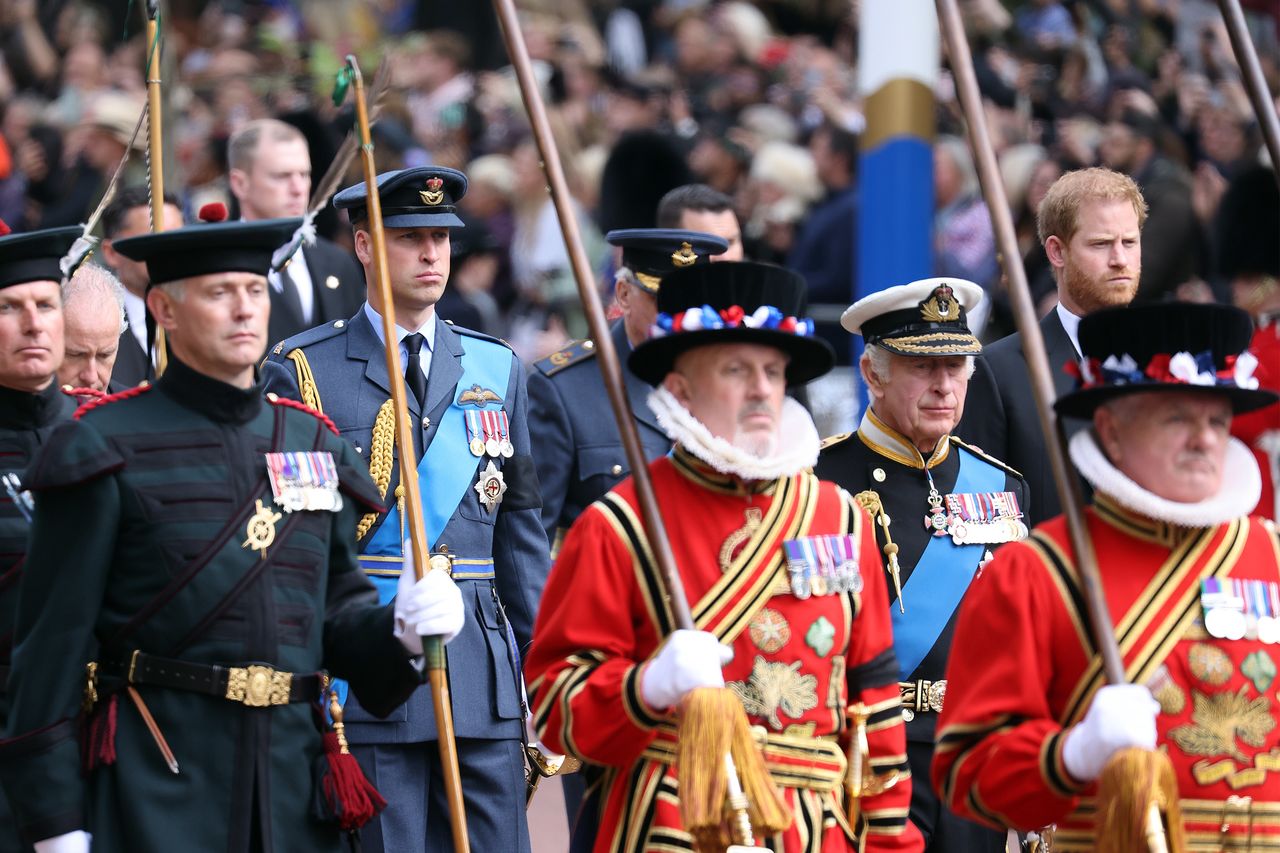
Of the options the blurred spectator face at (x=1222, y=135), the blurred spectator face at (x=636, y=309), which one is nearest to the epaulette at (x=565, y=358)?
the blurred spectator face at (x=636, y=309)

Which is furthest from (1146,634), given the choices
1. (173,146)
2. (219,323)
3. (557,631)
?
(173,146)

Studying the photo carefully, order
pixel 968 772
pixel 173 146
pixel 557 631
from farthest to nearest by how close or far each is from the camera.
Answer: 1. pixel 173 146
2. pixel 557 631
3. pixel 968 772

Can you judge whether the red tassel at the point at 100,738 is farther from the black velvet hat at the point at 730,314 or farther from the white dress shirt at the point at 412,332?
the white dress shirt at the point at 412,332

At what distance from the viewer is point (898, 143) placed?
456 inches

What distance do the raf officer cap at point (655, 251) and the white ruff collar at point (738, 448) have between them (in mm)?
2137

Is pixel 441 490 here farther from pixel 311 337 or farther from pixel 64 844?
Answer: pixel 64 844

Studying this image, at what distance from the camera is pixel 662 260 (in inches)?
303

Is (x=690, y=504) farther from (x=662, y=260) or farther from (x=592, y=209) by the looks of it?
(x=592, y=209)

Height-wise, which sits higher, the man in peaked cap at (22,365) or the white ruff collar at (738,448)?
the man in peaked cap at (22,365)

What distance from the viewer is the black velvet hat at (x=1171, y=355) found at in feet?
16.2

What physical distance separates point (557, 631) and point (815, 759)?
2.09ft

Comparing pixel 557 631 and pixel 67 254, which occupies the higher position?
pixel 67 254

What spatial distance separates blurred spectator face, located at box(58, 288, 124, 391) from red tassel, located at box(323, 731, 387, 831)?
2.05 metres

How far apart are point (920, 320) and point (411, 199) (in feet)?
5.04
